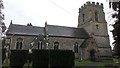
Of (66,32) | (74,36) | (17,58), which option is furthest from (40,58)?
(66,32)

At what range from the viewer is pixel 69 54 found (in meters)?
21.1

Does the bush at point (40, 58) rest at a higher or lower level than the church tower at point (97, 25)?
lower

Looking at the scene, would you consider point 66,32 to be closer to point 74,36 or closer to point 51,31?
point 74,36

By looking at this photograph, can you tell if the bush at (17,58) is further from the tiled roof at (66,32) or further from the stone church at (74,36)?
the tiled roof at (66,32)

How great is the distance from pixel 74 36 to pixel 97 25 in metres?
6.74

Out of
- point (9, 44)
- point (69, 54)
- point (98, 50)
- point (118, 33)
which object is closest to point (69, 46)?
point (98, 50)

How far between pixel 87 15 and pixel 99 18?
2976 millimetres

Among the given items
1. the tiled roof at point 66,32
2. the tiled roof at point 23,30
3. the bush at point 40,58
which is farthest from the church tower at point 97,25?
the bush at point 40,58

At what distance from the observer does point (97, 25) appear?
43.3 m

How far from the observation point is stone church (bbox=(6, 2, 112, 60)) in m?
36.8

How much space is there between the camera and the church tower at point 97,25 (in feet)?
139

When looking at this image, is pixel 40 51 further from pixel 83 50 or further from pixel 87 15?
pixel 87 15

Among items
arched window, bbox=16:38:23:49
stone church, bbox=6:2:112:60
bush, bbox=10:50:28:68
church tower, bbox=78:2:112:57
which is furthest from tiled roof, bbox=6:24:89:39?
bush, bbox=10:50:28:68

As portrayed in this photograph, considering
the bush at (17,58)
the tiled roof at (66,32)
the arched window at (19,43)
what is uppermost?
the tiled roof at (66,32)
